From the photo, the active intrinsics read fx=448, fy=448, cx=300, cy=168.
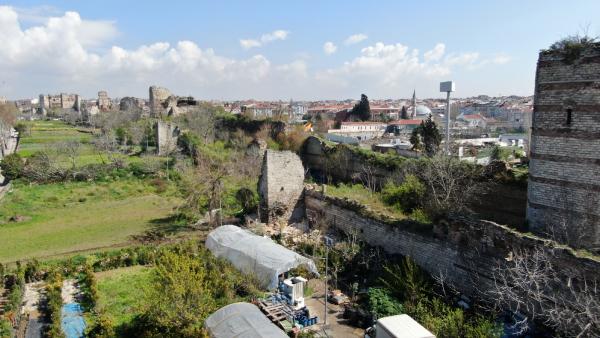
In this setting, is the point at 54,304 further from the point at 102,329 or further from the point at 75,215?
the point at 75,215

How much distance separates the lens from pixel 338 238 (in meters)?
18.4

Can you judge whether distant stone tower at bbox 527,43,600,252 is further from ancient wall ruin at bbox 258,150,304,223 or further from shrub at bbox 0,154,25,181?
shrub at bbox 0,154,25,181

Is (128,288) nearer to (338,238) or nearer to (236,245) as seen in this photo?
(236,245)

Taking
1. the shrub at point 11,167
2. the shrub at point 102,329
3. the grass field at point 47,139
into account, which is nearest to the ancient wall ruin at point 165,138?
the grass field at point 47,139

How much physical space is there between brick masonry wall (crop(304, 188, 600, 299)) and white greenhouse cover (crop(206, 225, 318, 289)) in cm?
302

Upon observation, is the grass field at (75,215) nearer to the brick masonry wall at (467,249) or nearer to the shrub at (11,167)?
the shrub at (11,167)

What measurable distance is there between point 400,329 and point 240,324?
3.71 metres

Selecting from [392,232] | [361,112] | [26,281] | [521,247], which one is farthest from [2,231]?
[361,112]

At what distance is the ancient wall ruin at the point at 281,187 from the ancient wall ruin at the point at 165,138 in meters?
25.1

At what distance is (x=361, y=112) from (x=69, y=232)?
168 feet

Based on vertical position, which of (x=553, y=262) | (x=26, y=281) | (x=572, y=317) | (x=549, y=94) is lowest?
(x=26, y=281)

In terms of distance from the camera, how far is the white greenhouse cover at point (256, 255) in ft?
48.1

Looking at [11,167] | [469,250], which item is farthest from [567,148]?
[11,167]

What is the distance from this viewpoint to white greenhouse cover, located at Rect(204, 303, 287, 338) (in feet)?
33.7
